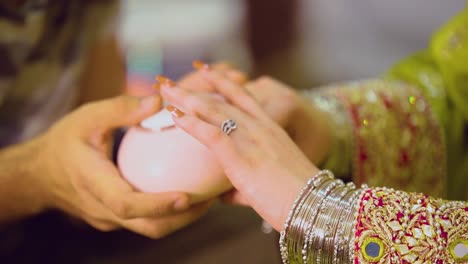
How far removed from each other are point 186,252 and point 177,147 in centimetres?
31

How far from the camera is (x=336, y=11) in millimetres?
2580

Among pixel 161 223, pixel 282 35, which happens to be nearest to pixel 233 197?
pixel 161 223

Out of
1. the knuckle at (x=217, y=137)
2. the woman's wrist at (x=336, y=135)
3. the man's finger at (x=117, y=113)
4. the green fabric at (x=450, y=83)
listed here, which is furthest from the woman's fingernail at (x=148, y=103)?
the green fabric at (x=450, y=83)

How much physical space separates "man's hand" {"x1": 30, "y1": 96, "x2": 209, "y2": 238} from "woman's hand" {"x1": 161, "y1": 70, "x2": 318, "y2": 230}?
65 millimetres

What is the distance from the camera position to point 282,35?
2496 millimetres

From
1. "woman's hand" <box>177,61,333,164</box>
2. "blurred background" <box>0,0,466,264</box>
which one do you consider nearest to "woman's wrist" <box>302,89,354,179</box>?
"woman's hand" <box>177,61,333,164</box>

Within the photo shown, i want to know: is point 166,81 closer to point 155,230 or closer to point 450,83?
point 155,230

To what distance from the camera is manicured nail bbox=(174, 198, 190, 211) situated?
0.62 m

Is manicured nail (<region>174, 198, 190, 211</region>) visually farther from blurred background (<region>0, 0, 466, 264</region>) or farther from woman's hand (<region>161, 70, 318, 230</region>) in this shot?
blurred background (<region>0, 0, 466, 264</region>)

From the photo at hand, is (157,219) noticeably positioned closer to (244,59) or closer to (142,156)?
(142,156)

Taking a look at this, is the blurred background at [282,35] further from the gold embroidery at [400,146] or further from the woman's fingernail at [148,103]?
the woman's fingernail at [148,103]

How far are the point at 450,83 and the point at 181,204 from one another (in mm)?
386

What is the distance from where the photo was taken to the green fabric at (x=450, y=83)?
76 cm

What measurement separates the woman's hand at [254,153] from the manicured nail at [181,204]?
58 millimetres
